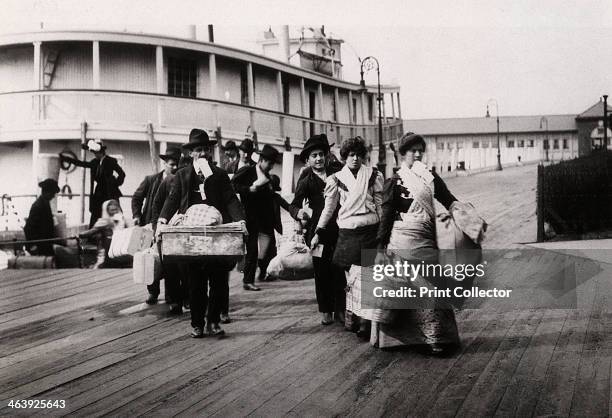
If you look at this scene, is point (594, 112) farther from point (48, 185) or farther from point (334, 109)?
point (334, 109)

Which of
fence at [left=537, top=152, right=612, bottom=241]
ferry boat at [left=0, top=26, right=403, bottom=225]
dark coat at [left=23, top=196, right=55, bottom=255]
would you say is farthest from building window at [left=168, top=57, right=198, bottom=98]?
fence at [left=537, top=152, right=612, bottom=241]

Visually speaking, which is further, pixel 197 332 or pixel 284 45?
pixel 284 45

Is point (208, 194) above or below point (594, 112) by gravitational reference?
below

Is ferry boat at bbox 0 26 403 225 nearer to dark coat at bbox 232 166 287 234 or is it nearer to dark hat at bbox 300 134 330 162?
dark coat at bbox 232 166 287 234

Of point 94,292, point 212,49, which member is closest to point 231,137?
point 212,49

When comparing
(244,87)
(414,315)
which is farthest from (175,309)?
(244,87)

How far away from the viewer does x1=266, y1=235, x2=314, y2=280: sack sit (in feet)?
21.1

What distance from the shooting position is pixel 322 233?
5.35 m

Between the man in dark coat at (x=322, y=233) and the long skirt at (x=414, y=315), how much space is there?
0.89m

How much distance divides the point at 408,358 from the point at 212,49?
36.4ft

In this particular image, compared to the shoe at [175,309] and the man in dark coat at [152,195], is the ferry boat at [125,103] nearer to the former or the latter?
the man in dark coat at [152,195]

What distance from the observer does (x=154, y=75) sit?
Answer: 543 inches

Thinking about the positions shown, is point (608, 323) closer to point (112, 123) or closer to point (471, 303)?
point (471, 303)

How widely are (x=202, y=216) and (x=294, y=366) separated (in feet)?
4.74
